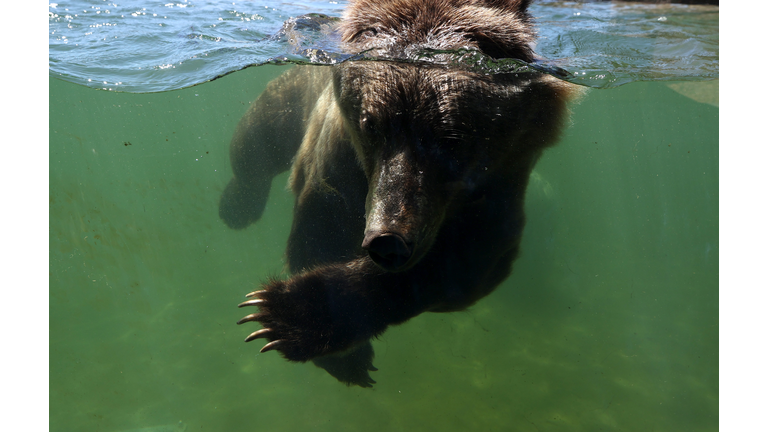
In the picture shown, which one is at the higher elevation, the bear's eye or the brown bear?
the bear's eye

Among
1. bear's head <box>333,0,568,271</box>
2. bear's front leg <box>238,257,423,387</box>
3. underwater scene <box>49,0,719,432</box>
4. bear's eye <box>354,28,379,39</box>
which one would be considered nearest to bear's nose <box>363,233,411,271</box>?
bear's head <box>333,0,568,271</box>

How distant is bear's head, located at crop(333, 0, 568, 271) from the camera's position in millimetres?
2557

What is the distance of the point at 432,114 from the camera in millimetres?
2574

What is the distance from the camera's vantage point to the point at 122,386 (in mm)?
5855

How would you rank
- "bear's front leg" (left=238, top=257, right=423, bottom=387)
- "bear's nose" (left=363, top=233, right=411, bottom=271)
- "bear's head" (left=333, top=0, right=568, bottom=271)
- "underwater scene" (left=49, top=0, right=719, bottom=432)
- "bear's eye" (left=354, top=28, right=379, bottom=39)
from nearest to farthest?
1. "bear's nose" (left=363, top=233, right=411, bottom=271)
2. "bear's head" (left=333, top=0, right=568, bottom=271)
3. "bear's front leg" (left=238, top=257, right=423, bottom=387)
4. "bear's eye" (left=354, top=28, right=379, bottom=39)
5. "underwater scene" (left=49, top=0, right=719, bottom=432)

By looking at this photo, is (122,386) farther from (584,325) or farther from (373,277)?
(584,325)

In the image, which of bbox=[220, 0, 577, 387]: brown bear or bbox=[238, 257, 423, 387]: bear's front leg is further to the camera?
bbox=[238, 257, 423, 387]: bear's front leg

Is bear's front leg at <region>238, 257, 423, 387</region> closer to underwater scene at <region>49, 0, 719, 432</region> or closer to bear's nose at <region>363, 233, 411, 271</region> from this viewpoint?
underwater scene at <region>49, 0, 719, 432</region>

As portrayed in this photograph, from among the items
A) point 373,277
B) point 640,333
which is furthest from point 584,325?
point 373,277

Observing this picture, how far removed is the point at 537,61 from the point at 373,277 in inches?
90.8

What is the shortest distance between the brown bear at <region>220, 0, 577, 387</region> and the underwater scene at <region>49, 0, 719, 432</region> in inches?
10.9

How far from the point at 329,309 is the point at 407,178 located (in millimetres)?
1198

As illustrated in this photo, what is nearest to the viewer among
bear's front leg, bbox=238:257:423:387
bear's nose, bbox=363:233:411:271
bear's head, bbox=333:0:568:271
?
bear's nose, bbox=363:233:411:271

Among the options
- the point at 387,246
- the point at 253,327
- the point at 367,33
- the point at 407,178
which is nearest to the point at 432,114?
the point at 407,178
